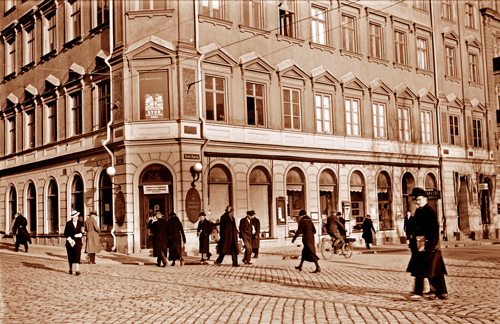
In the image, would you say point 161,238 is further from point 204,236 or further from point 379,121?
point 379,121

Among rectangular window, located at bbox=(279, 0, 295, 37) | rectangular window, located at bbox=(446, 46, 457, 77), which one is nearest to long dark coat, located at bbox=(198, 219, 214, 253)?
rectangular window, located at bbox=(279, 0, 295, 37)

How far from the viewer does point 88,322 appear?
906cm

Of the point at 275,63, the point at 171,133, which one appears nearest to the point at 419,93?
the point at 275,63

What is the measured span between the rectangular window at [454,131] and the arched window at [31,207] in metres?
24.7

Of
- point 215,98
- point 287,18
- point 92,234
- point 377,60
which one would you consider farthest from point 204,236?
point 377,60

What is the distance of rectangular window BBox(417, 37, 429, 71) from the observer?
36406 mm

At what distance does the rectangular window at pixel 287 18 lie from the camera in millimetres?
28842

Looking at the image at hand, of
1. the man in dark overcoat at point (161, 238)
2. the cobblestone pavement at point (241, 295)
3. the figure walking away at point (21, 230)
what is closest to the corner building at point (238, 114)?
the figure walking away at point (21, 230)

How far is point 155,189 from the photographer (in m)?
24.3

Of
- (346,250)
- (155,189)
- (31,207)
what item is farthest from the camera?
(31,207)

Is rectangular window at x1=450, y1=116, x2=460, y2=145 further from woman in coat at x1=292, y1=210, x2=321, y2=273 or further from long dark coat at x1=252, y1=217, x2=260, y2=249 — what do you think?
woman in coat at x1=292, y1=210, x2=321, y2=273

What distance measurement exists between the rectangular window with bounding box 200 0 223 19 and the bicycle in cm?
1085

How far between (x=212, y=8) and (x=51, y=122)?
10558mm

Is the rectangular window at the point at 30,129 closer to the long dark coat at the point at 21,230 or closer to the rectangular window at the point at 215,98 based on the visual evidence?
the long dark coat at the point at 21,230
